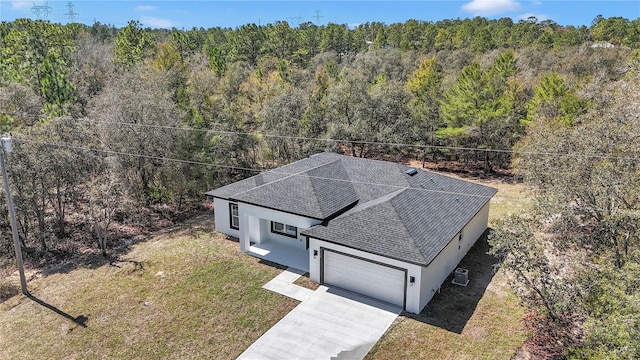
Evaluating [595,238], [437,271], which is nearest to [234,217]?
[437,271]

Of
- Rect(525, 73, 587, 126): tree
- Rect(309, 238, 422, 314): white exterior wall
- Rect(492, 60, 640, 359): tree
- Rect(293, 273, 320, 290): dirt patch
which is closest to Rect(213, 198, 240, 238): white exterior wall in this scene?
Rect(293, 273, 320, 290): dirt patch

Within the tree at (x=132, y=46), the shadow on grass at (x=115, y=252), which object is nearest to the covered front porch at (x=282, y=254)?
the shadow on grass at (x=115, y=252)

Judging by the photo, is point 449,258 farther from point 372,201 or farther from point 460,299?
point 372,201

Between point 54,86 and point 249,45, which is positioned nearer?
point 54,86

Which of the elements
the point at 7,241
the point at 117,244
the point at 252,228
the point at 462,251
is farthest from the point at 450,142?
the point at 7,241

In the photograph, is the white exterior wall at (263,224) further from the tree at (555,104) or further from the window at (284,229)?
the tree at (555,104)

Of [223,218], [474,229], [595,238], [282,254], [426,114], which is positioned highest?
[426,114]

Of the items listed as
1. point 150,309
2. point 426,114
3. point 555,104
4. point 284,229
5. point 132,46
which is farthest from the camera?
point 132,46
